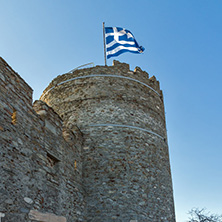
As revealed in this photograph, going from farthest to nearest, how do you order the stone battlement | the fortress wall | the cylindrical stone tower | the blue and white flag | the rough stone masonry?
the blue and white flag, the stone battlement, the cylindrical stone tower, the rough stone masonry, the fortress wall

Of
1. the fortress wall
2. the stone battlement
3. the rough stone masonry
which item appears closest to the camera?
the fortress wall

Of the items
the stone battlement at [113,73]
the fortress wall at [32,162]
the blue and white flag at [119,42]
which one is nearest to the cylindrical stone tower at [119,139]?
the stone battlement at [113,73]

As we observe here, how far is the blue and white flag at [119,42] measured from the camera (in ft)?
40.2

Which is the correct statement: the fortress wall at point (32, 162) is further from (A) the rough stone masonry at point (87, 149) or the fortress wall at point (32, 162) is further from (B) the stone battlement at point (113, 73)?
(B) the stone battlement at point (113, 73)

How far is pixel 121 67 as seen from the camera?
11078 millimetres

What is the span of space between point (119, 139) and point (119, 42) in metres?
4.44

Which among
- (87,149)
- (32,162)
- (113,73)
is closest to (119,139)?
(87,149)

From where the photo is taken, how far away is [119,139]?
31.8 ft

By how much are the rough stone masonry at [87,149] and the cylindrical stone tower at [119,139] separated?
0.09 ft

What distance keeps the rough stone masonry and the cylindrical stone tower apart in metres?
0.03

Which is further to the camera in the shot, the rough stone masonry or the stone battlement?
the stone battlement

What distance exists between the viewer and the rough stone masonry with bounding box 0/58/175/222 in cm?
632

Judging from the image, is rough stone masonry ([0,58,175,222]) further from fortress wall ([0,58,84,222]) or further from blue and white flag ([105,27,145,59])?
blue and white flag ([105,27,145,59])

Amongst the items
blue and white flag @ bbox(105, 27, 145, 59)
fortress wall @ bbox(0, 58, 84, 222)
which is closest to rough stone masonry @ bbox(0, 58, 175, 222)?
fortress wall @ bbox(0, 58, 84, 222)
